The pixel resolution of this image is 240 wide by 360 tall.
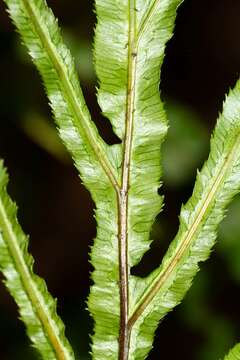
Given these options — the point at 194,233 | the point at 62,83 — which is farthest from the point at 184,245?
the point at 62,83

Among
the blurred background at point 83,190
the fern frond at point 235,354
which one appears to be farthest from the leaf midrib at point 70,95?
the blurred background at point 83,190

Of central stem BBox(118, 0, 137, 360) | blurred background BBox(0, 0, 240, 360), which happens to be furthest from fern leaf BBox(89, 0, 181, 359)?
blurred background BBox(0, 0, 240, 360)

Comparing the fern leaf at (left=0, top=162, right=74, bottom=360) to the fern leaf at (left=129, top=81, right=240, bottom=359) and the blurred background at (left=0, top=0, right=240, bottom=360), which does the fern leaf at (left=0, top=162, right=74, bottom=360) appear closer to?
the fern leaf at (left=129, top=81, right=240, bottom=359)

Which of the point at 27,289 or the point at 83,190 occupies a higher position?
the point at 27,289

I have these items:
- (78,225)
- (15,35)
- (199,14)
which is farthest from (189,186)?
(199,14)

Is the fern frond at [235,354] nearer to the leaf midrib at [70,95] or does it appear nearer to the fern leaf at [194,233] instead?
the fern leaf at [194,233]

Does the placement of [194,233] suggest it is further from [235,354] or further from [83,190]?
[83,190]
